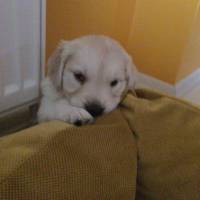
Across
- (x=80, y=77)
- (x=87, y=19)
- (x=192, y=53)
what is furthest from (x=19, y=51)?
(x=192, y=53)

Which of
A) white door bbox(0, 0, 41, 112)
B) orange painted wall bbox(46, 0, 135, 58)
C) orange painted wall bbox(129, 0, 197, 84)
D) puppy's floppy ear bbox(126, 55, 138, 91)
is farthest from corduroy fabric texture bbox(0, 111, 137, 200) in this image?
orange painted wall bbox(129, 0, 197, 84)

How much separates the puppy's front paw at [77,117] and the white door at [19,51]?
42cm

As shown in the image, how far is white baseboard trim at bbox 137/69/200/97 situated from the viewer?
227 cm

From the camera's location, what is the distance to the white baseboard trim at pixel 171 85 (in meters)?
2.27

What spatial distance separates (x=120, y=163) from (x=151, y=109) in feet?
0.75

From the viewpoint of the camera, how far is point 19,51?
1398 millimetres

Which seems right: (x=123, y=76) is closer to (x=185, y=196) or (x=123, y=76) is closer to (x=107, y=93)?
(x=107, y=93)

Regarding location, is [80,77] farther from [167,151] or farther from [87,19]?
[87,19]

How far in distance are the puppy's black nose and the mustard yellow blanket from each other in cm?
4

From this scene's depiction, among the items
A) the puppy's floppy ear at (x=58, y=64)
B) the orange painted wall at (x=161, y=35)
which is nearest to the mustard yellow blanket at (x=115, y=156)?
the puppy's floppy ear at (x=58, y=64)

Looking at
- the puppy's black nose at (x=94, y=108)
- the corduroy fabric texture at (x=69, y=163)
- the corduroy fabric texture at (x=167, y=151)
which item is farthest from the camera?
the puppy's black nose at (x=94, y=108)

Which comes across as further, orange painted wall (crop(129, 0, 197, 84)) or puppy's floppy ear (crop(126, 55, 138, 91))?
orange painted wall (crop(129, 0, 197, 84))

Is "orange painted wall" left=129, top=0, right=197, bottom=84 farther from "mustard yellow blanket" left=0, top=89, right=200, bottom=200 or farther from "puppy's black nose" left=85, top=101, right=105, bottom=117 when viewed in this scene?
"puppy's black nose" left=85, top=101, right=105, bottom=117

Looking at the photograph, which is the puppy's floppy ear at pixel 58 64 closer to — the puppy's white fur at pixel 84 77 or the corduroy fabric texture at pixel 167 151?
the puppy's white fur at pixel 84 77
